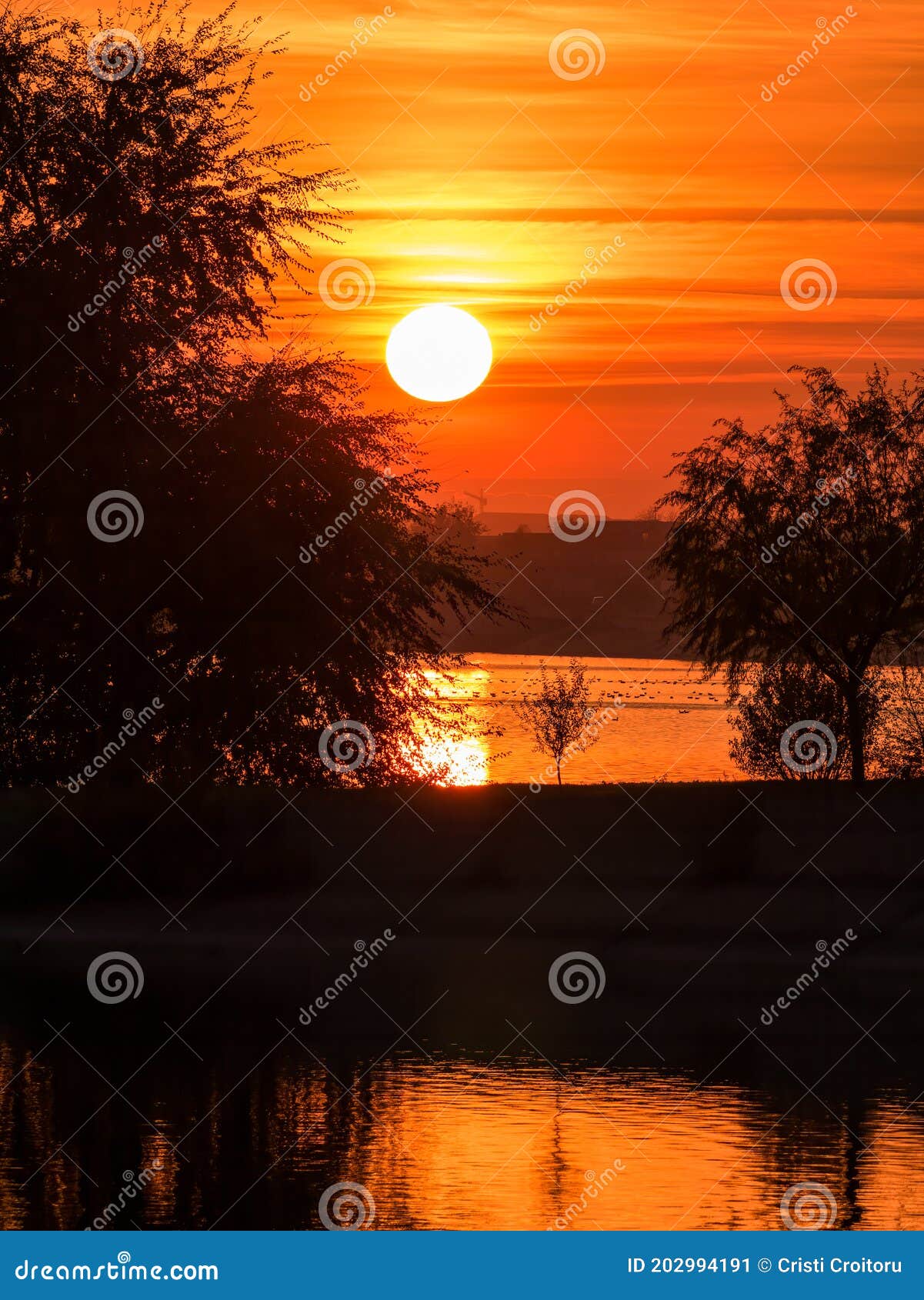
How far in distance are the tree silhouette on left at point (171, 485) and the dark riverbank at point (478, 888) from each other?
6.28ft

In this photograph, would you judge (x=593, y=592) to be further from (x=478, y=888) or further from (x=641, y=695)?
(x=478, y=888)

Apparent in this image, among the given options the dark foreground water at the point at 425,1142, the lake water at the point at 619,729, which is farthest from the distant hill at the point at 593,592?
the dark foreground water at the point at 425,1142

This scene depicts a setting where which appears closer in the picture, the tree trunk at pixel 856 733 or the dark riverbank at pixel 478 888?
the dark riverbank at pixel 478 888

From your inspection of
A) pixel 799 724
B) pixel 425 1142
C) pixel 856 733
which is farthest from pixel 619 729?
pixel 425 1142

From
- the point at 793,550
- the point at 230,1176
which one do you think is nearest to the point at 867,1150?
the point at 230,1176

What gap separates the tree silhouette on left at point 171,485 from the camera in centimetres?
3033

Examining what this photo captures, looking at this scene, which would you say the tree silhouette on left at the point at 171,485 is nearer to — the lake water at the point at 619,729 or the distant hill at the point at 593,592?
the lake water at the point at 619,729

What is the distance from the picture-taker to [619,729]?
11638 centimetres

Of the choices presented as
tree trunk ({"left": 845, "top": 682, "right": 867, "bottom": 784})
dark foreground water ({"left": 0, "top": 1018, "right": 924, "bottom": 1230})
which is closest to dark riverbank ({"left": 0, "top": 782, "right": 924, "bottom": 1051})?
dark foreground water ({"left": 0, "top": 1018, "right": 924, "bottom": 1230})

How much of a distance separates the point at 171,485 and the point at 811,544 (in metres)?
19.6

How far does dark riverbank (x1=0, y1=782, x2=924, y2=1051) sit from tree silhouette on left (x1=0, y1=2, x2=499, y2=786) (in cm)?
191

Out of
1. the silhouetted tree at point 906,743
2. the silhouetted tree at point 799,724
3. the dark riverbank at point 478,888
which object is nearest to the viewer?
the dark riverbank at point 478,888

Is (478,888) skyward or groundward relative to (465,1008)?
skyward

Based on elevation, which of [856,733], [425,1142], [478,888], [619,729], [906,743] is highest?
[619,729]
